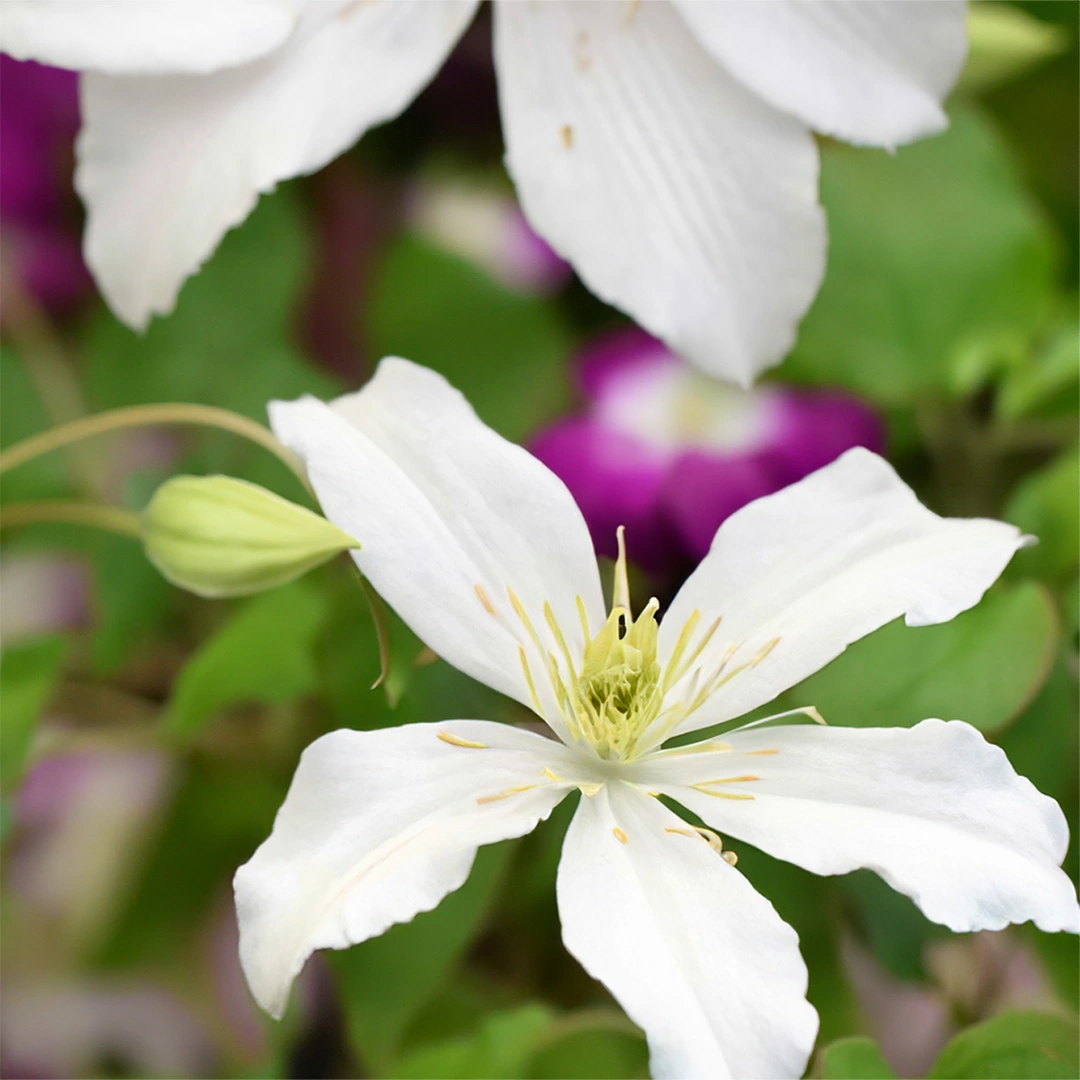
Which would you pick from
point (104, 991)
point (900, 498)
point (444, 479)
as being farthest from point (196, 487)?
point (104, 991)

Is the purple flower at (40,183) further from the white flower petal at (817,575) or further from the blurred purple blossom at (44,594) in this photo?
the white flower petal at (817,575)

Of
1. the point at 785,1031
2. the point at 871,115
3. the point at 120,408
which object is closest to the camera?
the point at 785,1031

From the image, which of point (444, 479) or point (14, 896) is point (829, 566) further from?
point (14, 896)

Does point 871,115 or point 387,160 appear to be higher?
point 871,115

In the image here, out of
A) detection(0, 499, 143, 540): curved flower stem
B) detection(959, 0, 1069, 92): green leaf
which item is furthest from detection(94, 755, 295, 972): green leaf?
detection(959, 0, 1069, 92): green leaf

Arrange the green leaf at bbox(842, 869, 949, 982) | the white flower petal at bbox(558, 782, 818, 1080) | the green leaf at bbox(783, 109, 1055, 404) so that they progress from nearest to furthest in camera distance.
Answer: the white flower petal at bbox(558, 782, 818, 1080) → the green leaf at bbox(842, 869, 949, 982) → the green leaf at bbox(783, 109, 1055, 404)

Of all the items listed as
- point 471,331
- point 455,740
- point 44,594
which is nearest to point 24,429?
point 44,594

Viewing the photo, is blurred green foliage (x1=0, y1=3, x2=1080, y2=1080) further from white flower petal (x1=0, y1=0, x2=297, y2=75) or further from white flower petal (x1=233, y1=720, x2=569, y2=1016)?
white flower petal (x1=0, y1=0, x2=297, y2=75)
